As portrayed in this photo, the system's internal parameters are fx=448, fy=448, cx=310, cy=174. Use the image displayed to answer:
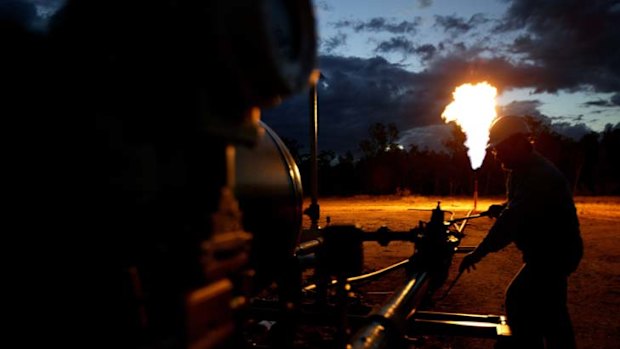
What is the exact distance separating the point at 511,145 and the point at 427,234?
1160 mm

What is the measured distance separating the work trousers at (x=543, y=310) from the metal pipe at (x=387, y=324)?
3.67 ft

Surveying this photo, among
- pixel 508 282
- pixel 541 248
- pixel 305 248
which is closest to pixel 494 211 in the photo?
pixel 541 248

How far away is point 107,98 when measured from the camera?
1.03 meters

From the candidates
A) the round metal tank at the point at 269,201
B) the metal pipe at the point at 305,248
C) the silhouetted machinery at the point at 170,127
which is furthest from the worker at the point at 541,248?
the silhouetted machinery at the point at 170,127

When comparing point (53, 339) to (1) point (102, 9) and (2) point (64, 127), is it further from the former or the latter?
(1) point (102, 9)

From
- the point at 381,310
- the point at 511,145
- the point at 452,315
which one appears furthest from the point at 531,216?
the point at 381,310

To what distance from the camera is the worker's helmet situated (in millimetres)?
4066

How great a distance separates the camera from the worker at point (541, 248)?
3.70 metres

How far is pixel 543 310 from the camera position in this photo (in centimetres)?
370

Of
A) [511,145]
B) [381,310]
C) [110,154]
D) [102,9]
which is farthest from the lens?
[511,145]

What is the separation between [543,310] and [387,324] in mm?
1896

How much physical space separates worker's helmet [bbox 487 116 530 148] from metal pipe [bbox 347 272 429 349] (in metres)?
1.76

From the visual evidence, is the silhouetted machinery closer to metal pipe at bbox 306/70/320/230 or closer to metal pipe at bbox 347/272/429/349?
metal pipe at bbox 347/272/429/349

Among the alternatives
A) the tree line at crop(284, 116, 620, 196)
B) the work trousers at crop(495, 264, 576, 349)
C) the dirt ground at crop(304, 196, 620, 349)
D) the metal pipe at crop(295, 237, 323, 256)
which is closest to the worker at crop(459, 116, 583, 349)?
the work trousers at crop(495, 264, 576, 349)
